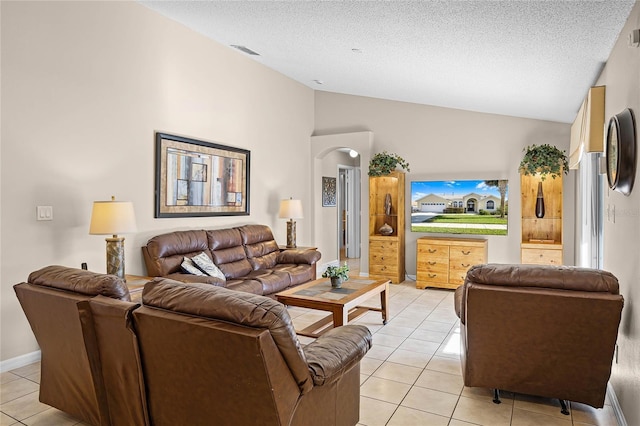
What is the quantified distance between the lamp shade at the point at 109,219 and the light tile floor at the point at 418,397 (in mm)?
1206

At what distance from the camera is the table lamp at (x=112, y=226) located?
356 cm

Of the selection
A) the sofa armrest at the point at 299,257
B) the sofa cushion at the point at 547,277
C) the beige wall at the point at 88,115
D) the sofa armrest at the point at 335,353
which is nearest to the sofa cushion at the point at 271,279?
the sofa armrest at the point at 299,257

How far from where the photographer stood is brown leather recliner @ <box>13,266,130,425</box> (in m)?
2.16

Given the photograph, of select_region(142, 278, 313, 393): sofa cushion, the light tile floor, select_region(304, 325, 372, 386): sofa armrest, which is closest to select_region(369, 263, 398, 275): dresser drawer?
the light tile floor

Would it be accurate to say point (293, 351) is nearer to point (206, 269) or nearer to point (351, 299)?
point (351, 299)

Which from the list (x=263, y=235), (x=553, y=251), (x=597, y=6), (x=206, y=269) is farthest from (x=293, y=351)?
(x=553, y=251)

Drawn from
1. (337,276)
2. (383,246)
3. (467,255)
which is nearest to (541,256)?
(467,255)

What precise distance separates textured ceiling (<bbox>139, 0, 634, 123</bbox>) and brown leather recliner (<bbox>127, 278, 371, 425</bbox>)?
227cm

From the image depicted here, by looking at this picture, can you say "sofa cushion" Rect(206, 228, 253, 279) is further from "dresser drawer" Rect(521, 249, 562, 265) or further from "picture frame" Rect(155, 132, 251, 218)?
"dresser drawer" Rect(521, 249, 562, 265)

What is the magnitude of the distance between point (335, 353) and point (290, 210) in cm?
428

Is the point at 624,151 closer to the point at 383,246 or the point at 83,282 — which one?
the point at 83,282

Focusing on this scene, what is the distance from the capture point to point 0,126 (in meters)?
3.26

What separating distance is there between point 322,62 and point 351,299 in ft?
10.1

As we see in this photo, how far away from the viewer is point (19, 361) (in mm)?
3434
